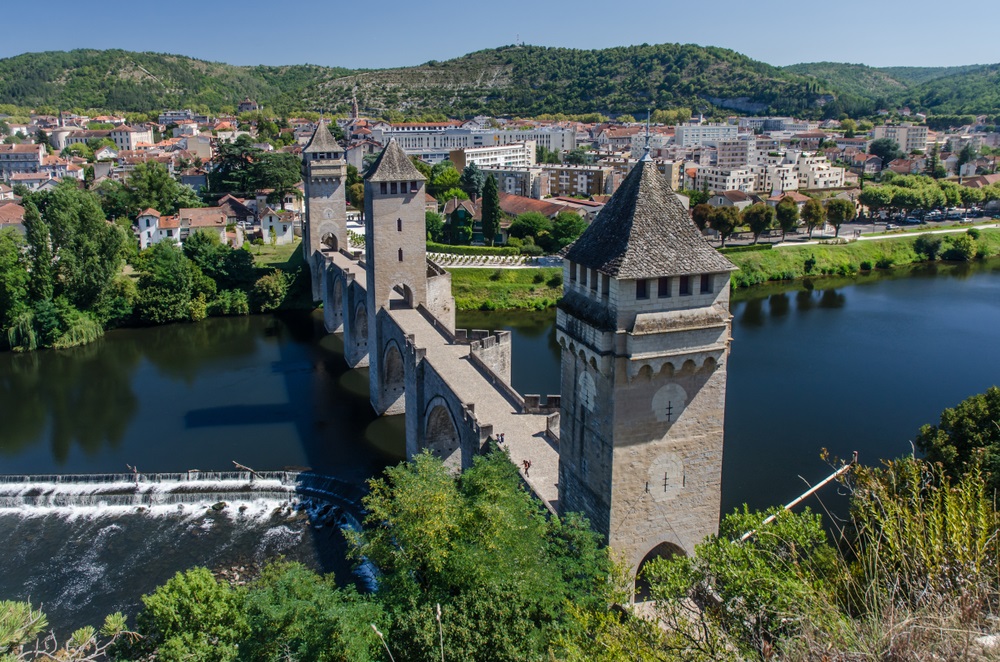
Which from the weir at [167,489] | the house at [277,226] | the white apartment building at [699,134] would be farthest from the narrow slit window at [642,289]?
the white apartment building at [699,134]

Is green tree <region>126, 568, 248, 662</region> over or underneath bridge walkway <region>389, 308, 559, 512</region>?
underneath

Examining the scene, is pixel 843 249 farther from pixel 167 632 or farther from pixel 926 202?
pixel 167 632

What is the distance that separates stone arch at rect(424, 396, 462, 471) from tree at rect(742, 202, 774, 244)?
50153mm

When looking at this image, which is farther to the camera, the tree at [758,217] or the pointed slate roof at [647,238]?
Answer: the tree at [758,217]

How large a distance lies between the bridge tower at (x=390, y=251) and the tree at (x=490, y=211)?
103 ft

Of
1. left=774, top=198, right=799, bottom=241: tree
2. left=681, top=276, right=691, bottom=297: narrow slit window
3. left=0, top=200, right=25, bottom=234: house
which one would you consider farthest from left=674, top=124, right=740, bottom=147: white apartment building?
left=681, top=276, right=691, bottom=297: narrow slit window

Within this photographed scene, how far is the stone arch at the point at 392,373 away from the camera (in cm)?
3644

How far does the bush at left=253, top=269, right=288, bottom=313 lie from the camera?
56.2 meters

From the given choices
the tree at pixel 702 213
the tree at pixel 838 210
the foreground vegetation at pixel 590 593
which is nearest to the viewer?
the foreground vegetation at pixel 590 593

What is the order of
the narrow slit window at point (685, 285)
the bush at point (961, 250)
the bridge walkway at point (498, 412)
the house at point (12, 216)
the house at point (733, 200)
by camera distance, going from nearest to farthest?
1. the narrow slit window at point (685, 285)
2. the bridge walkway at point (498, 412)
3. the house at point (12, 216)
4. the bush at point (961, 250)
5. the house at point (733, 200)

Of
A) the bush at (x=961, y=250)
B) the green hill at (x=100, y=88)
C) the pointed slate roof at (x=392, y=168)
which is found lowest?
the bush at (x=961, y=250)

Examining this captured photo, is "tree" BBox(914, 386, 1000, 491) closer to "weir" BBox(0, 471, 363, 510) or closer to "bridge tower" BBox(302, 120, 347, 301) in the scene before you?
"weir" BBox(0, 471, 363, 510)

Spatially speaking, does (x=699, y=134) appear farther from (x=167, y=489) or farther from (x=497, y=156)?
(x=167, y=489)

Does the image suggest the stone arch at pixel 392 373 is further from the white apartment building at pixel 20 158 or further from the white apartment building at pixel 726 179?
the white apartment building at pixel 20 158
